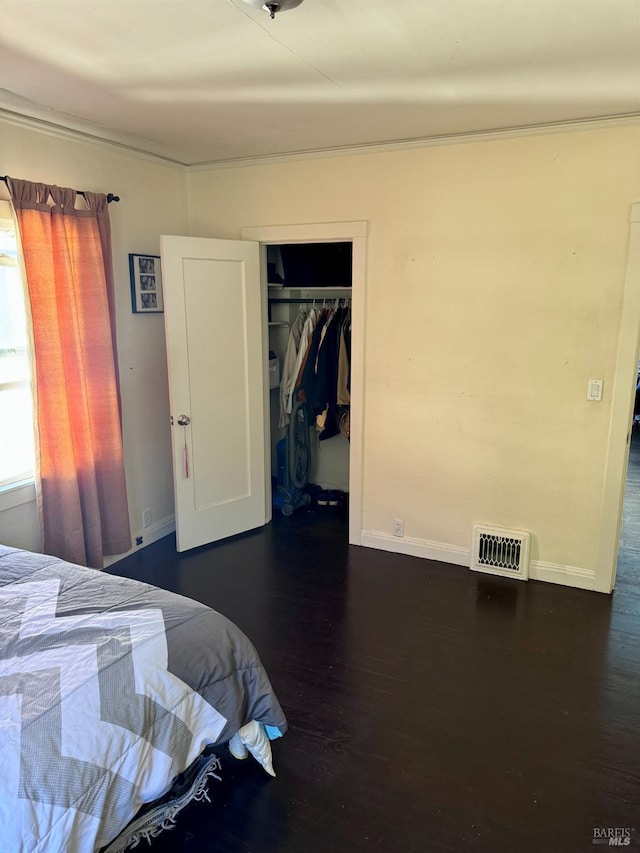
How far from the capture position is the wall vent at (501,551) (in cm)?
349

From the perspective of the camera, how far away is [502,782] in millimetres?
2053

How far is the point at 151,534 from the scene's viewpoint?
13.1ft

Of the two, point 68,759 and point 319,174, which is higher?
point 319,174

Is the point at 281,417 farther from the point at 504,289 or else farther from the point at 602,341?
the point at 602,341

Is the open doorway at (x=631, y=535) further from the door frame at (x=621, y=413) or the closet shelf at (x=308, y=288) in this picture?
the closet shelf at (x=308, y=288)

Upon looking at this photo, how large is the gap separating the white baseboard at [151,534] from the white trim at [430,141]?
2442mm

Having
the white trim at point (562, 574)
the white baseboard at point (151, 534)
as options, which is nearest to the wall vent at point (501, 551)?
the white trim at point (562, 574)

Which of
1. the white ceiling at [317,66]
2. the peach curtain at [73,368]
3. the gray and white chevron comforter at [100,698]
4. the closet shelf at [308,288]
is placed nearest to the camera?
the gray and white chevron comforter at [100,698]

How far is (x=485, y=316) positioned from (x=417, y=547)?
152 cm

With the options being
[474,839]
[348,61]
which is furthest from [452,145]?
[474,839]

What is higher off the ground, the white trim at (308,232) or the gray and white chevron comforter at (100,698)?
the white trim at (308,232)

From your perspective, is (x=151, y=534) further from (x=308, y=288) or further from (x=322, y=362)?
(x=308, y=288)

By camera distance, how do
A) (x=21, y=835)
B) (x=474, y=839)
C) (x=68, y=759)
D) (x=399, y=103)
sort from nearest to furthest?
(x=21, y=835) → (x=68, y=759) → (x=474, y=839) → (x=399, y=103)

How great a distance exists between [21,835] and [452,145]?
11.4 ft
